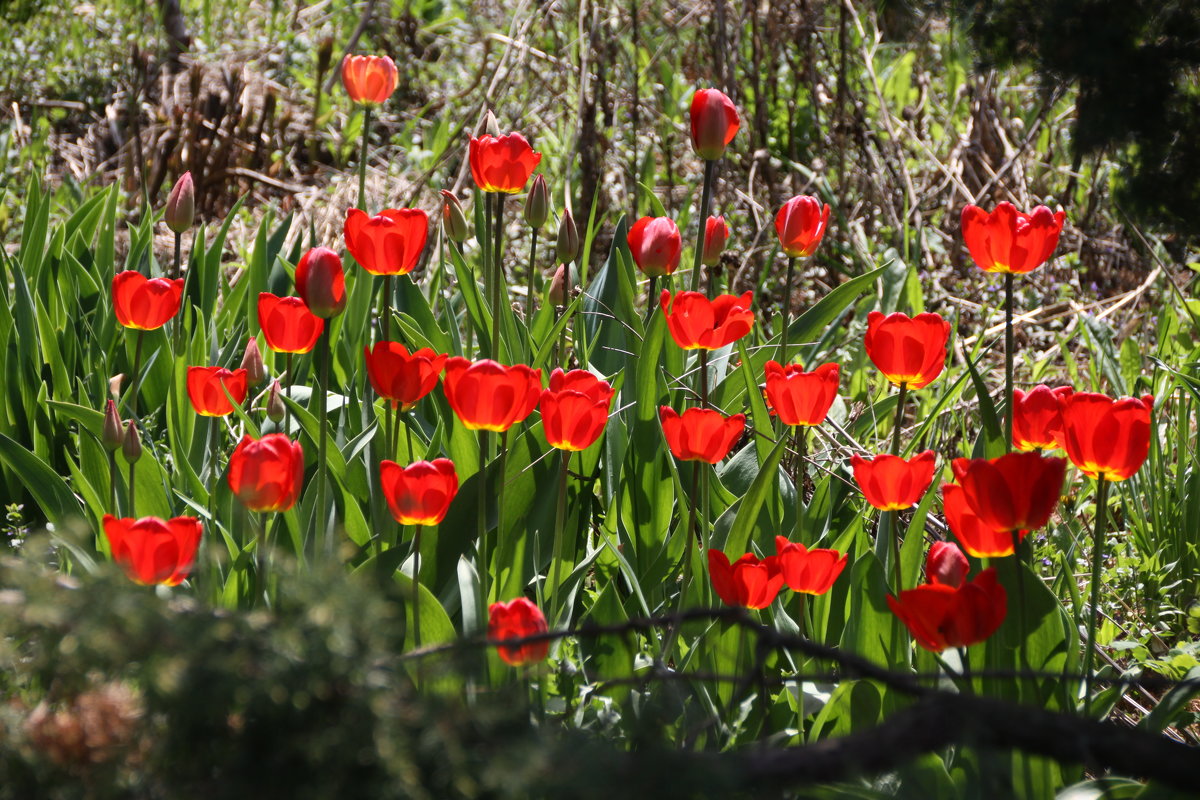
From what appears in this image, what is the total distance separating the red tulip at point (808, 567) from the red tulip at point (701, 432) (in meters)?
0.17

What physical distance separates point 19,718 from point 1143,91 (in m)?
1.33

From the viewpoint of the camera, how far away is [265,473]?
3.99ft

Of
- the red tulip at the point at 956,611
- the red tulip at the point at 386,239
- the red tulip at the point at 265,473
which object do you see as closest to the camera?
the red tulip at the point at 956,611

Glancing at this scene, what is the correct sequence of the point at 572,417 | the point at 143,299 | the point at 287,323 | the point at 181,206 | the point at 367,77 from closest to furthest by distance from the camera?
the point at 572,417 → the point at 287,323 → the point at 143,299 → the point at 181,206 → the point at 367,77

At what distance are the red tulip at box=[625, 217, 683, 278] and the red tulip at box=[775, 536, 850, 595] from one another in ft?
2.33

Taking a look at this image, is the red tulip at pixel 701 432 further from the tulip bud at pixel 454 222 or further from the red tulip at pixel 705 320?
the tulip bud at pixel 454 222

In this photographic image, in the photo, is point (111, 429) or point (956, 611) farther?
point (111, 429)

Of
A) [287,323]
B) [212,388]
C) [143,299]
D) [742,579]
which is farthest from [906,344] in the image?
[143,299]

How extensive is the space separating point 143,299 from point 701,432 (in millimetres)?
992


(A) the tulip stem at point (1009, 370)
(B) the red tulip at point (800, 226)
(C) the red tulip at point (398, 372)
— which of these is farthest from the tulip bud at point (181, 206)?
(A) the tulip stem at point (1009, 370)

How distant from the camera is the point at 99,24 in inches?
235

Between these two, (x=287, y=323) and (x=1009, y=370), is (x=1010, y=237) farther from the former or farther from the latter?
(x=287, y=323)

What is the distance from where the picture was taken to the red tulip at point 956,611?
1095mm

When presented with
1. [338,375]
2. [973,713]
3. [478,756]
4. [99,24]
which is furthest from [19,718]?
[99,24]
